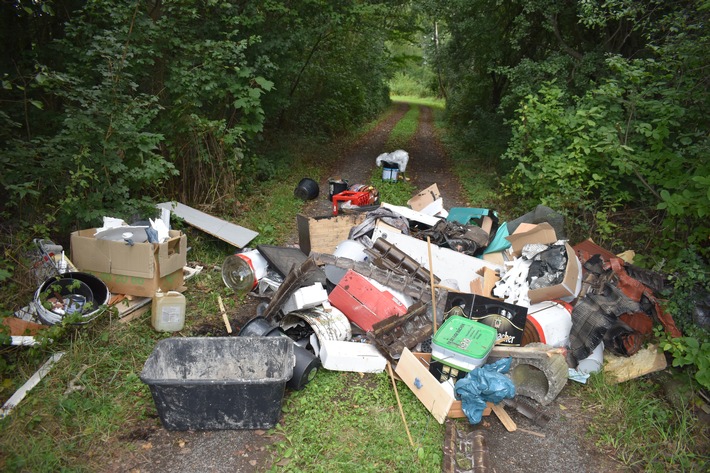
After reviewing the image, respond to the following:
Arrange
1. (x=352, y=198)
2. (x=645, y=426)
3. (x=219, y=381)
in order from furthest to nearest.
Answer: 1. (x=352, y=198)
2. (x=645, y=426)
3. (x=219, y=381)

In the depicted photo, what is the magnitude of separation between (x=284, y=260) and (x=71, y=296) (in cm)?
213

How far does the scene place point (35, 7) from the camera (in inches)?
196

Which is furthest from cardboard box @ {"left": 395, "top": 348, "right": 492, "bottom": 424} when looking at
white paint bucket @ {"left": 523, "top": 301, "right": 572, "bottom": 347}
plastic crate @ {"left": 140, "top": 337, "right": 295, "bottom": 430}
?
plastic crate @ {"left": 140, "top": 337, "right": 295, "bottom": 430}

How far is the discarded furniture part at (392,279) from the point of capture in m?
4.62

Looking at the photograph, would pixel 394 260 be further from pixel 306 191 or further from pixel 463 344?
pixel 306 191

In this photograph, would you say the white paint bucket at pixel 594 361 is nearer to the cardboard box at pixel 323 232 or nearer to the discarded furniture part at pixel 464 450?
the discarded furniture part at pixel 464 450

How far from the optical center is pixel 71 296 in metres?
4.05

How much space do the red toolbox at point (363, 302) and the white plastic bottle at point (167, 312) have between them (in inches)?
58.2

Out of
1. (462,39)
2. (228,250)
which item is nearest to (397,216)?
(228,250)

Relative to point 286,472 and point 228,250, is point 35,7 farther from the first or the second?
point 286,472

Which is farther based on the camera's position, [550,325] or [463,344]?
[550,325]

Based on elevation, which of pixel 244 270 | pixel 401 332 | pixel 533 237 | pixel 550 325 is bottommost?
pixel 244 270

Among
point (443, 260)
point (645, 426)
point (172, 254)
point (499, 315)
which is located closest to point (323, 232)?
point (443, 260)

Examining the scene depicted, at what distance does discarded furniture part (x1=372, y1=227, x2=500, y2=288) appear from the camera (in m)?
5.16
